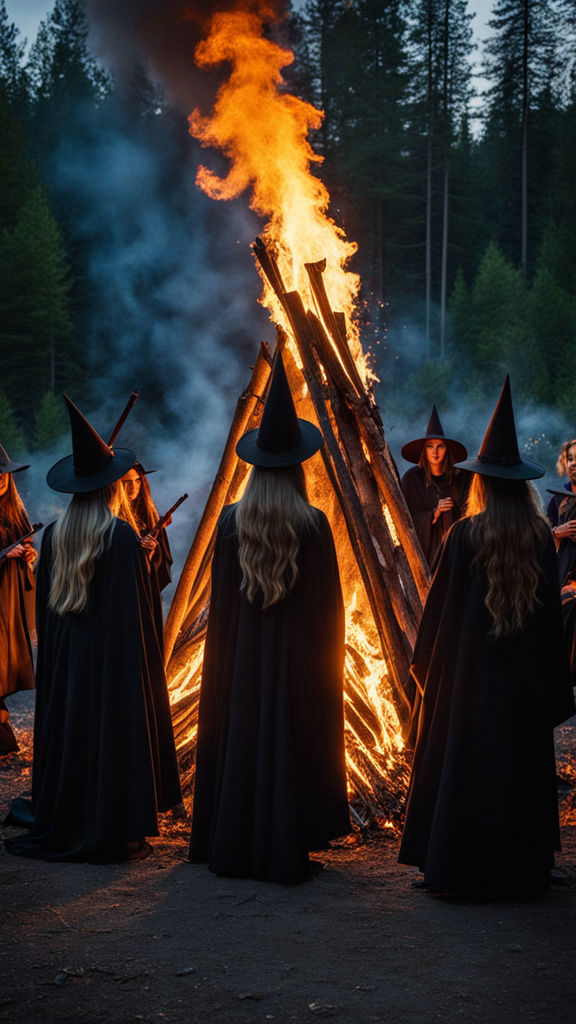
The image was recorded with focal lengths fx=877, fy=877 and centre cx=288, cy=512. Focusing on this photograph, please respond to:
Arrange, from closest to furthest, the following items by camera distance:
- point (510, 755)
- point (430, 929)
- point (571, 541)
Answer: point (430, 929)
point (510, 755)
point (571, 541)

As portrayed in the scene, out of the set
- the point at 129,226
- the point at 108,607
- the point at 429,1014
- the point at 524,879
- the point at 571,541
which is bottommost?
the point at 429,1014

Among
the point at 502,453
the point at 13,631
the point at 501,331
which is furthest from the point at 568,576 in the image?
the point at 501,331

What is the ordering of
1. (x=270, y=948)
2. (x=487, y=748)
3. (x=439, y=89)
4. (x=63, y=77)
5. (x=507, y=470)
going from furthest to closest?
(x=63, y=77) → (x=439, y=89) → (x=507, y=470) → (x=487, y=748) → (x=270, y=948)

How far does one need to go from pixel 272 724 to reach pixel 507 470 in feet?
5.40

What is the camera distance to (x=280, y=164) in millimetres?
6660

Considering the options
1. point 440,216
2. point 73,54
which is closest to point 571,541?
point 440,216

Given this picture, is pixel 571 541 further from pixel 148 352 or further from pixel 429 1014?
pixel 148 352

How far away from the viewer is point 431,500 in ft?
23.5

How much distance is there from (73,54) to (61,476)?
1365 inches

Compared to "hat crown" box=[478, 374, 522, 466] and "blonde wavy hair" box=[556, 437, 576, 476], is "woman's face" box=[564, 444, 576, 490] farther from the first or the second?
"hat crown" box=[478, 374, 522, 466]

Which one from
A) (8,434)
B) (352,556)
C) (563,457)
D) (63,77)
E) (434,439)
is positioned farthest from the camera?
(63,77)

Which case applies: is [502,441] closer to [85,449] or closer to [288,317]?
[85,449]

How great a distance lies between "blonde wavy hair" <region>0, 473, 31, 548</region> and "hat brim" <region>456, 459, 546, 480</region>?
3.98 meters

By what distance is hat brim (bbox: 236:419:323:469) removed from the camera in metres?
4.28
